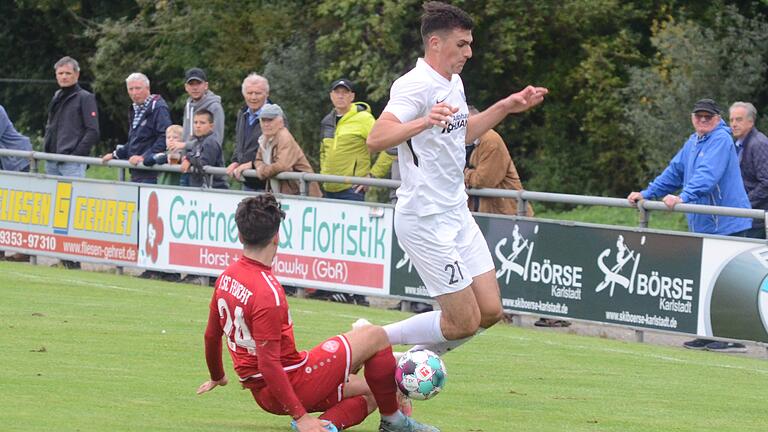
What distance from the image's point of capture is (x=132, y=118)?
1853 cm

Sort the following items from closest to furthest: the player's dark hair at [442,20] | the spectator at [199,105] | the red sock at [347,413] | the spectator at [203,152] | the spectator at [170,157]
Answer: the red sock at [347,413] < the player's dark hair at [442,20] < the spectator at [203,152] < the spectator at [199,105] < the spectator at [170,157]

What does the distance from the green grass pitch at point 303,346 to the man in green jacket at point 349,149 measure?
1.88m

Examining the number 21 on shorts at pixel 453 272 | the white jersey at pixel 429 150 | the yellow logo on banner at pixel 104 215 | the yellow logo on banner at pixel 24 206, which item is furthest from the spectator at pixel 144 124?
the number 21 on shorts at pixel 453 272

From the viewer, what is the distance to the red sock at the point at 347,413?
773 cm

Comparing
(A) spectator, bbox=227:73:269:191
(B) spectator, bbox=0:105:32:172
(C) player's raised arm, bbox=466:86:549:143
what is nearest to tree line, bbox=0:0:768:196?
(B) spectator, bbox=0:105:32:172

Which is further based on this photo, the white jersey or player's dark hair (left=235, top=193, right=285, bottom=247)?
the white jersey

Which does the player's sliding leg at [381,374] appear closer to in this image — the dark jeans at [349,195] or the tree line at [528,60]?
the dark jeans at [349,195]

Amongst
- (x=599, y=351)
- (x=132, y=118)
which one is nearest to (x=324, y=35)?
(x=132, y=118)

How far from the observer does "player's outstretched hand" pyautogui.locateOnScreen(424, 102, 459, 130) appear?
25.9ft

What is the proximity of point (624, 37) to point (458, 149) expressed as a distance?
26649 mm

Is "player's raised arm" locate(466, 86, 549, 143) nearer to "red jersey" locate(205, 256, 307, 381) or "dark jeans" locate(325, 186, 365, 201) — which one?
"red jersey" locate(205, 256, 307, 381)

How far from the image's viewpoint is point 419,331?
859cm

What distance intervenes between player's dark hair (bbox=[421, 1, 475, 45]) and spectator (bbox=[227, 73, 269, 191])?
8.24 m

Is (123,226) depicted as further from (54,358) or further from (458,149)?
(458,149)
